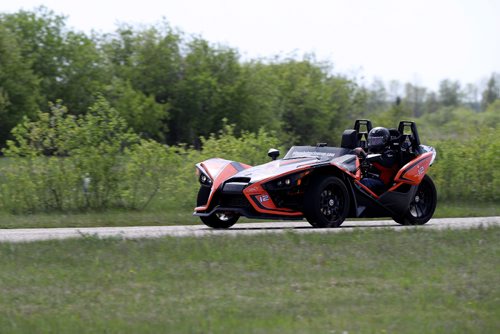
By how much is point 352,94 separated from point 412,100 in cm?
7390

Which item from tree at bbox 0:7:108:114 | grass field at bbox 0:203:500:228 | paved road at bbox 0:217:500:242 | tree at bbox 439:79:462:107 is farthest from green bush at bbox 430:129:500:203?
tree at bbox 439:79:462:107

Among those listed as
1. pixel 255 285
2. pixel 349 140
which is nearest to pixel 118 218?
pixel 349 140

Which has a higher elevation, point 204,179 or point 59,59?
point 59,59

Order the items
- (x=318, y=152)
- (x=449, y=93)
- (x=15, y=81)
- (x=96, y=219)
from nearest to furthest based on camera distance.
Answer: (x=318, y=152)
(x=96, y=219)
(x=15, y=81)
(x=449, y=93)

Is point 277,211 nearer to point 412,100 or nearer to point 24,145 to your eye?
point 24,145

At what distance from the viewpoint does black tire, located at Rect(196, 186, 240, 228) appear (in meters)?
15.6

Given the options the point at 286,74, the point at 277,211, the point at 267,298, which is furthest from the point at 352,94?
the point at 267,298

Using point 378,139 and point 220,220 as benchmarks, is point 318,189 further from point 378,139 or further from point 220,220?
point 378,139

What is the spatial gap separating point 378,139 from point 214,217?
3726 millimetres

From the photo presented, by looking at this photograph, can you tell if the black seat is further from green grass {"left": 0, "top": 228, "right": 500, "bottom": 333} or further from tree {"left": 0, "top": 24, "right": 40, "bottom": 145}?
tree {"left": 0, "top": 24, "right": 40, "bottom": 145}

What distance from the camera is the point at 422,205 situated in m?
17.2

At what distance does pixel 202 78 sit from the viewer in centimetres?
6128

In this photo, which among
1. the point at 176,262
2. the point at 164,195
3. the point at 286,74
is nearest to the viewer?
the point at 176,262

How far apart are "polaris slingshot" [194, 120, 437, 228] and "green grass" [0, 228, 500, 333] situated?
155cm
